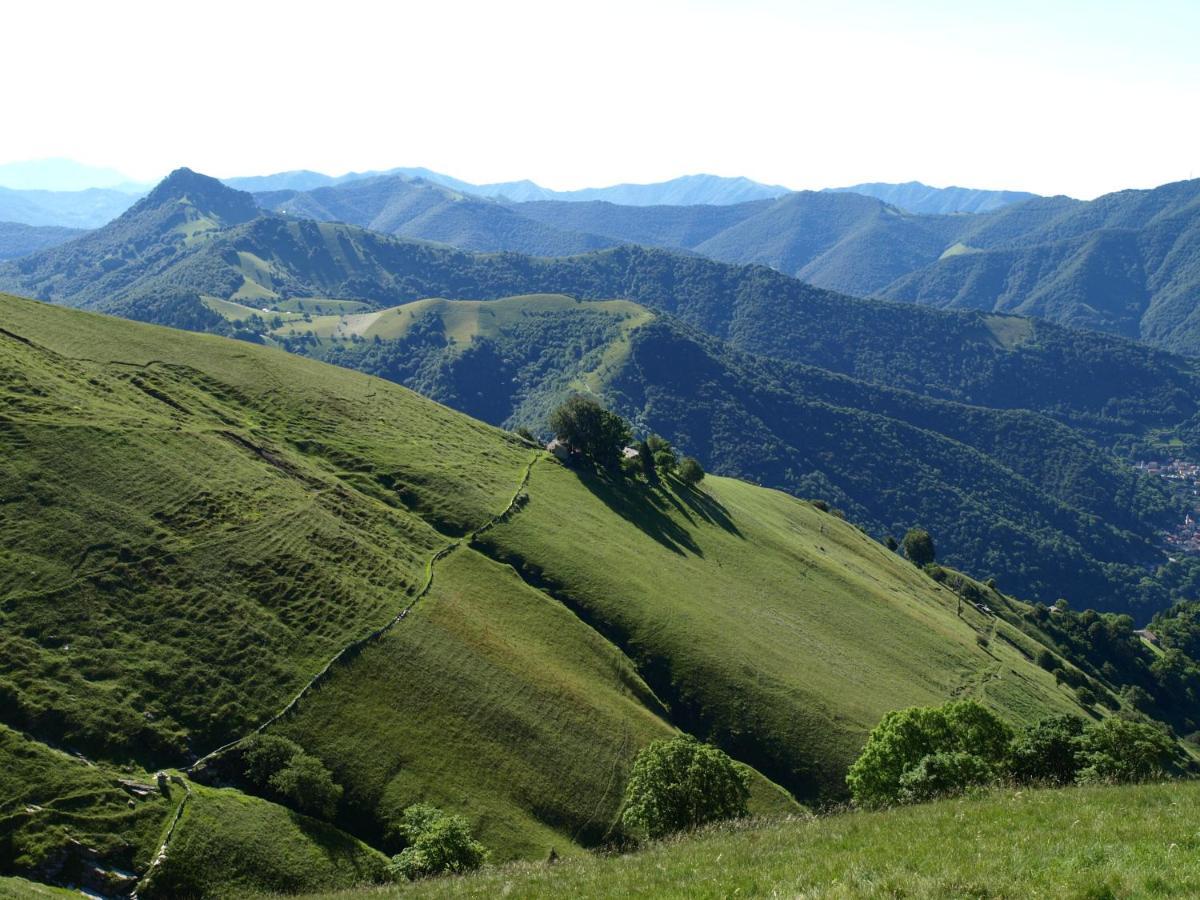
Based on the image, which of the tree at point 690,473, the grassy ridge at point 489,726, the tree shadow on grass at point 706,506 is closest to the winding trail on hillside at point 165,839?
the grassy ridge at point 489,726

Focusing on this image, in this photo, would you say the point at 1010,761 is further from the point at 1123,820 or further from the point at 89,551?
Result: the point at 89,551

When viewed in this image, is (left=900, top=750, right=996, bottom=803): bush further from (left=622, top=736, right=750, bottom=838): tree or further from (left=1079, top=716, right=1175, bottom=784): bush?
(left=622, top=736, right=750, bottom=838): tree

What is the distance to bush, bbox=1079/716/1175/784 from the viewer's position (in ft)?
127

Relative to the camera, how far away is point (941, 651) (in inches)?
4594

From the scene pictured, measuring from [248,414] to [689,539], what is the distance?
69525 millimetres

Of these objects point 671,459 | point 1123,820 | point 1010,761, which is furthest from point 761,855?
point 671,459

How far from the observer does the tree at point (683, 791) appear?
163ft

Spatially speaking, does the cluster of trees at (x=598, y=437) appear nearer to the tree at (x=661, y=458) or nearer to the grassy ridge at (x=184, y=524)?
the tree at (x=661, y=458)

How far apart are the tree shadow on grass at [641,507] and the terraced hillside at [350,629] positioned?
764 mm

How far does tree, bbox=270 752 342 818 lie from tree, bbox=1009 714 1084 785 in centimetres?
4684

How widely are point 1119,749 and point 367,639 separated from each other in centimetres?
6062

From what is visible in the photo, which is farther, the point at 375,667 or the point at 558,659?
the point at 558,659

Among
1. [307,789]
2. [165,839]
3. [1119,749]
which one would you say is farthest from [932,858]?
[307,789]

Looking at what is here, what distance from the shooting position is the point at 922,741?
55.3 meters
